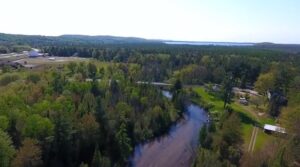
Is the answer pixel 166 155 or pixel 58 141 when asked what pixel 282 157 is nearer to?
pixel 166 155

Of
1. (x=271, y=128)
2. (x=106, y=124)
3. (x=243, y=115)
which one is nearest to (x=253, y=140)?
(x=271, y=128)

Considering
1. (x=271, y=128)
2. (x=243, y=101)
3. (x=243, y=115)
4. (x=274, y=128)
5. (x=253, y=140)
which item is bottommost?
(x=243, y=101)

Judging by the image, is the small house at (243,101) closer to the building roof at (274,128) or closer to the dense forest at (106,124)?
the dense forest at (106,124)

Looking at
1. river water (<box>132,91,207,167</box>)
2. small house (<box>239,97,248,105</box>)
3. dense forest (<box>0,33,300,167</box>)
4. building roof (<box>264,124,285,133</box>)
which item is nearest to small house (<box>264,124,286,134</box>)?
building roof (<box>264,124,285,133</box>)

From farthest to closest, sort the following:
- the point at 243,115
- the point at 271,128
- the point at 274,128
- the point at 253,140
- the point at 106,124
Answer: the point at 243,115 < the point at 271,128 < the point at 274,128 < the point at 253,140 < the point at 106,124

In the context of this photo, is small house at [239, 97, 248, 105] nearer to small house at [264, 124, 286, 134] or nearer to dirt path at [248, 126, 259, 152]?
dirt path at [248, 126, 259, 152]

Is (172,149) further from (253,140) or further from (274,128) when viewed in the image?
(274,128)

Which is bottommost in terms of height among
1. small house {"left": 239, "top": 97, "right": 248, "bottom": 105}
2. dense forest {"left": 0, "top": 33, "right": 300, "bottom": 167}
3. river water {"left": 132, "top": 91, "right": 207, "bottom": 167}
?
small house {"left": 239, "top": 97, "right": 248, "bottom": 105}

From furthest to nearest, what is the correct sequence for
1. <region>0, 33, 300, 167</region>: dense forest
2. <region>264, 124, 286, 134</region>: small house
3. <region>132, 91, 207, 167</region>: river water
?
1. <region>264, 124, 286, 134</region>: small house
2. <region>132, 91, 207, 167</region>: river water
3. <region>0, 33, 300, 167</region>: dense forest

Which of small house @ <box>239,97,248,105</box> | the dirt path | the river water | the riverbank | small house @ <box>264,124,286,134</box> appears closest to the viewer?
the river water
